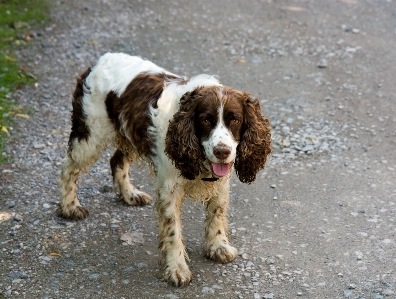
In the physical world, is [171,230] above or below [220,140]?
below

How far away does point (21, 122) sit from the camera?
8.07m

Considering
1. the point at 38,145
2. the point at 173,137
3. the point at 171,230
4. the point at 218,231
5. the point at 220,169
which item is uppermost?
the point at 173,137

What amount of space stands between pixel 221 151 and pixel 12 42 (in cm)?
721

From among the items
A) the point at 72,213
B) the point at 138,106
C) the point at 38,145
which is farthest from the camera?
the point at 38,145

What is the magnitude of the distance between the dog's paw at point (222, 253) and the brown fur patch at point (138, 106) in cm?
99

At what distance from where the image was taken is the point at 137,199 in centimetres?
628

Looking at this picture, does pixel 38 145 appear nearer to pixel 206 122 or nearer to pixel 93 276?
pixel 93 276

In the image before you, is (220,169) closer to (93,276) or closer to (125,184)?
(93,276)

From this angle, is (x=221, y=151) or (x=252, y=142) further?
(x=252, y=142)

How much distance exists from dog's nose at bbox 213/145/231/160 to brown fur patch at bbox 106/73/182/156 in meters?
0.81

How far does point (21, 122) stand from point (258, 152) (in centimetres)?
427

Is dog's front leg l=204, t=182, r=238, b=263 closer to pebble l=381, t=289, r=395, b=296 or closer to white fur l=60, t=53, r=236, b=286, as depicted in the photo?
white fur l=60, t=53, r=236, b=286

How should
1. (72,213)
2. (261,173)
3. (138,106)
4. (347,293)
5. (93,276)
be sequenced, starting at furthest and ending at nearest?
(261,173)
(72,213)
(138,106)
(93,276)
(347,293)

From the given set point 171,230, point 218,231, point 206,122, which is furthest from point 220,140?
point 218,231
